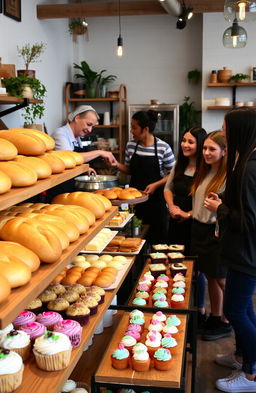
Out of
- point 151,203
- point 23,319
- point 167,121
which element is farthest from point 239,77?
point 23,319

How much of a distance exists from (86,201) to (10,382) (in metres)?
0.98

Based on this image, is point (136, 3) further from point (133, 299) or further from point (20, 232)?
point (20, 232)

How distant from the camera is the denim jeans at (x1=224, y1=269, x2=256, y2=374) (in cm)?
254

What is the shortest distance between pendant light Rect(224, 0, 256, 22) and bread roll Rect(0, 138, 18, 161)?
2.12 meters

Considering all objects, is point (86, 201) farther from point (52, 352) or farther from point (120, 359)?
point (52, 352)

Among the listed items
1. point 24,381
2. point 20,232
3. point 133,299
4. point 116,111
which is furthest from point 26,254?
point 116,111

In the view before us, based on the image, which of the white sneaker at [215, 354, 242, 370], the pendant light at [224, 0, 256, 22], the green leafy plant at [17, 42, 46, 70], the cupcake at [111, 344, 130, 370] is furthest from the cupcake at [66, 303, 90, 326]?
the green leafy plant at [17, 42, 46, 70]

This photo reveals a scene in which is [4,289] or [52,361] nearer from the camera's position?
[4,289]

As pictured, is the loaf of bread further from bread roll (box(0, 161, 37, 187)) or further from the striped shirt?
the striped shirt

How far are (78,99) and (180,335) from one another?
198 inches

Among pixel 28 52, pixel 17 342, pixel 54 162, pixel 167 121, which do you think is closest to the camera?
pixel 17 342

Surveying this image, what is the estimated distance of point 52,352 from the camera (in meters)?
1.47

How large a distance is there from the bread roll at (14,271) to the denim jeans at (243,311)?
4.90 ft

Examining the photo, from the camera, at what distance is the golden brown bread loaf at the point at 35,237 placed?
151 centimetres
